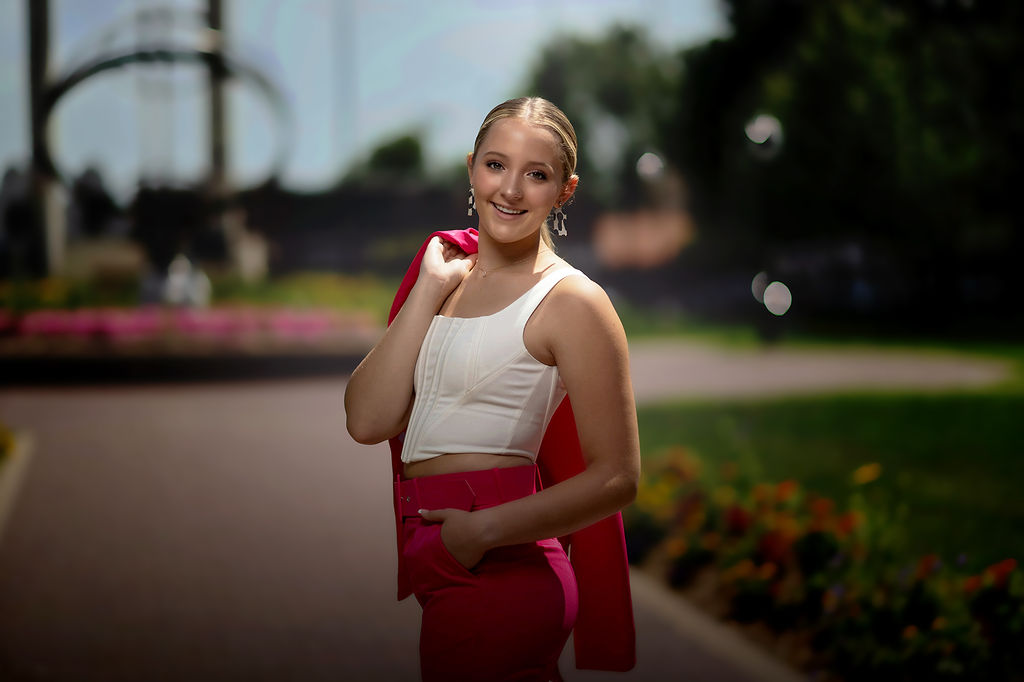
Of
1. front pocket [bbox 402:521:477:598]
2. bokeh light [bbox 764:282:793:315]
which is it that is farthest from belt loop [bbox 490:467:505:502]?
bokeh light [bbox 764:282:793:315]

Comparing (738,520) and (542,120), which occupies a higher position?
(542,120)

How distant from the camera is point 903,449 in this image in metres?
7.77

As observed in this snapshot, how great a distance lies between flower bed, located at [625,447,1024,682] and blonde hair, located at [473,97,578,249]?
2486mm

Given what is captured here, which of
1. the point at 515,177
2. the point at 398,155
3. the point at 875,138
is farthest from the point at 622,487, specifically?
the point at 398,155

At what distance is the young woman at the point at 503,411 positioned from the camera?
1.64m

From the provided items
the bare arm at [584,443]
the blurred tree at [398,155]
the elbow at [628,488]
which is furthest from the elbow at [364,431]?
the blurred tree at [398,155]

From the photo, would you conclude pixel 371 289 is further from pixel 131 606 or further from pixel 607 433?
pixel 607 433

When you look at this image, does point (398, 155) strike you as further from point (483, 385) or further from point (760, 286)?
point (483, 385)

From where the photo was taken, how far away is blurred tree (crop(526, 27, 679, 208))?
3206 cm

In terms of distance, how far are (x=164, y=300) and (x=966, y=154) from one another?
43.2 ft

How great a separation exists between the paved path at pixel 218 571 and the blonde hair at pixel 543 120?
9.36 feet

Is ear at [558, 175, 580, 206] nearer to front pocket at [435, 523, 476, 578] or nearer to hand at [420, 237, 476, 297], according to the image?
hand at [420, 237, 476, 297]

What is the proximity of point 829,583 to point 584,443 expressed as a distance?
9.83 ft

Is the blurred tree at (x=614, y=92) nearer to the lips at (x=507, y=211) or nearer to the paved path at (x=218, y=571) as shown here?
the paved path at (x=218, y=571)
